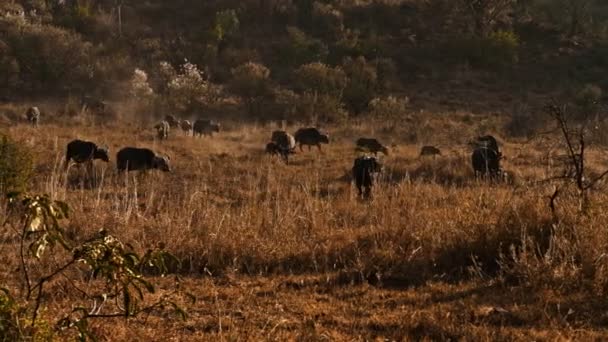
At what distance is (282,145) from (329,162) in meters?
1.49

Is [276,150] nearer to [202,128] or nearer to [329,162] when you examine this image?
[329,162]

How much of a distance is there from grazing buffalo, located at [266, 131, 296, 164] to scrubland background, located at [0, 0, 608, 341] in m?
0.41

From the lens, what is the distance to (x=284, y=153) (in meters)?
16.6

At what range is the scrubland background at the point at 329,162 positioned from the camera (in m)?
4.75

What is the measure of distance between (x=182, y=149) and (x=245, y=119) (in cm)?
927

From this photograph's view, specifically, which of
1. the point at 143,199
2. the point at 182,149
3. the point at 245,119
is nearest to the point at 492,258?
the point at 143,199

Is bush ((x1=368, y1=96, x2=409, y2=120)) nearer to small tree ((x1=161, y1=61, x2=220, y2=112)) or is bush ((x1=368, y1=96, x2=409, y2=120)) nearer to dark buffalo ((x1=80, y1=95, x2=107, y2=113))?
small tree ((x1=161, y1=61, x2=220, y2=112))

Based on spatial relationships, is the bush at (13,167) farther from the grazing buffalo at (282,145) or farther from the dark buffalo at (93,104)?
the dark buffalo at (93,104)

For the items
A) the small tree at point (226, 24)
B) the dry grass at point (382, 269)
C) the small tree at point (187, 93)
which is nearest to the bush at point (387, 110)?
the small tree at point (187, 93)

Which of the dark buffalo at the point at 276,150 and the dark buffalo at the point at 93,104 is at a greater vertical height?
the dark buffalo at the point at 93,104

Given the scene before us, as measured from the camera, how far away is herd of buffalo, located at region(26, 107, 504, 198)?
10.9 metres

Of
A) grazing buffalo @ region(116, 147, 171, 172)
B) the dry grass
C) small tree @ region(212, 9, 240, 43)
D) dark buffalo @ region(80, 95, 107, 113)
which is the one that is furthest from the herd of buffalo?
small tree @ region(212, 9, 240, 43)

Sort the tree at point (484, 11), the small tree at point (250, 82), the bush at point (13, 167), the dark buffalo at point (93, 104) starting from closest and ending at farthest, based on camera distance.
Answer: the bush at point (13, 167) < the dark buffalo at point (93, 104) < the small tree at point (250, 82) < the tree at point (484, 11)

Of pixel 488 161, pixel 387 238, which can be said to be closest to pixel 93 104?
pixel 488 161
